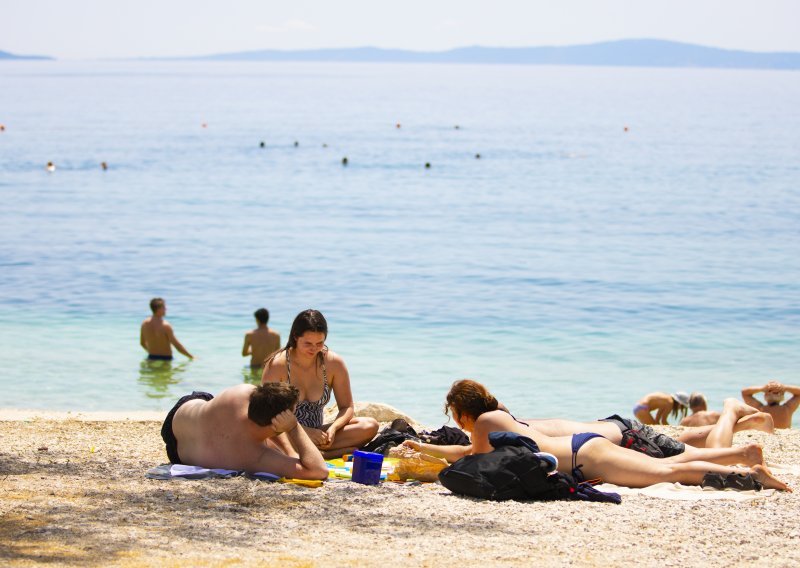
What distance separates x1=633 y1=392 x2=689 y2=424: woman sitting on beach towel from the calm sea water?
4.29 feet

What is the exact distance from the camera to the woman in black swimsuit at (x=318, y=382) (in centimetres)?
676

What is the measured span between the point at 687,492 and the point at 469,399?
1329 mm

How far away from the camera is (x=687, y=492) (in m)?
5.86

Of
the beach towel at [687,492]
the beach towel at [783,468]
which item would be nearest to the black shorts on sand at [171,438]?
the beach towel at [687,492]

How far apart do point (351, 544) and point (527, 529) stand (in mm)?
883

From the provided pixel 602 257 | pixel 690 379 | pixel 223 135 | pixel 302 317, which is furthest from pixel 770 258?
pixel 223 135

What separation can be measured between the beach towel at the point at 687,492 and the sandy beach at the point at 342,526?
95mm

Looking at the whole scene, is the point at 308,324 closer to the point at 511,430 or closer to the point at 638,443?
the point at 511,430

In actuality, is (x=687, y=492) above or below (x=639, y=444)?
below

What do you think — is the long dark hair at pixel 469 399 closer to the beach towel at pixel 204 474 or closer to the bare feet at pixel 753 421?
the beach towel at pixel 204 474

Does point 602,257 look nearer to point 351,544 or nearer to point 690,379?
point 690,379

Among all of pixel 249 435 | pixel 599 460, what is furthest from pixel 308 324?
pixel 599 460

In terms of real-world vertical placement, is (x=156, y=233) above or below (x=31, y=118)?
below

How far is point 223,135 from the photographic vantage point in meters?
63.4
